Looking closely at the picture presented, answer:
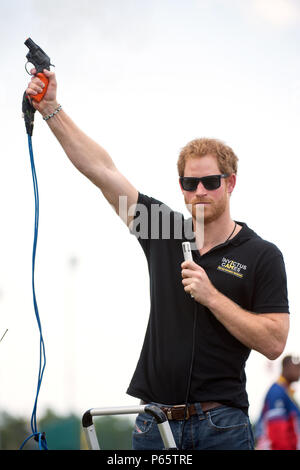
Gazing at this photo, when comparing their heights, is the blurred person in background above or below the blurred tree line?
above

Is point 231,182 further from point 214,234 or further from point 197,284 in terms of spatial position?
point 197,284

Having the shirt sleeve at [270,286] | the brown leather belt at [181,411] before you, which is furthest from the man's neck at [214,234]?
the brown leather belt at [181,411]

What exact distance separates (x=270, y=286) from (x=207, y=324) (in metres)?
0.43

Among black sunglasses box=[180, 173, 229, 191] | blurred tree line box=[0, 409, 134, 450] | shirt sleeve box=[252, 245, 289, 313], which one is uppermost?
black sunglasses box=[180, 173, 229, 191]

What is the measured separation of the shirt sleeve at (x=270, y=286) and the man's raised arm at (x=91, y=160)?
903 millimetres

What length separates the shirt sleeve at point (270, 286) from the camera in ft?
12.9

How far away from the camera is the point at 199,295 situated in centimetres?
371

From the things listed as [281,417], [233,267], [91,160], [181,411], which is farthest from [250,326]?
[281,417]

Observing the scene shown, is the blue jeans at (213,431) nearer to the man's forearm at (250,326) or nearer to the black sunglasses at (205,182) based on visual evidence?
the man's forearm at (250,326)

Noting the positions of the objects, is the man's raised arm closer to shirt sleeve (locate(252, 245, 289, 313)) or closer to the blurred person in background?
shirt sleeve (locate(252, 245, 289, 313))

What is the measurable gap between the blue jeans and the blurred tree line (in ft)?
74.8

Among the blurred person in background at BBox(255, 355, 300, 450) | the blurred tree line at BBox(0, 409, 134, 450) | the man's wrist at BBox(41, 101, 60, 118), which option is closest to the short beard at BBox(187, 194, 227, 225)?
the man's wrist at BBox(41, 101, 60, 118)

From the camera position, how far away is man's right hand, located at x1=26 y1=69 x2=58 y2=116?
4.05 meters

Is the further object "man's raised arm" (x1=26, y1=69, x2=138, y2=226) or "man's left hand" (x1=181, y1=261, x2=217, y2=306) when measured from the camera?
"man's raised arm" (x1=26, y1=69, x2=138, y2=226)
